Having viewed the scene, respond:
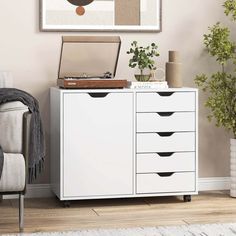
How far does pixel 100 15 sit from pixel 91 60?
1.03ft

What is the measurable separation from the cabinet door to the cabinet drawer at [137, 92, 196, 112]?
77mm

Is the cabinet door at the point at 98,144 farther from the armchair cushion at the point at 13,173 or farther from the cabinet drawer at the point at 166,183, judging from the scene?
the armchair cushion at the point at 13,173

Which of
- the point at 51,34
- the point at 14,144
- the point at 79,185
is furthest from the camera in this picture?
the point at 51,34

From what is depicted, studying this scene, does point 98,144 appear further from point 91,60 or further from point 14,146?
point 14,146

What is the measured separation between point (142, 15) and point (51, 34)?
63 centimetres

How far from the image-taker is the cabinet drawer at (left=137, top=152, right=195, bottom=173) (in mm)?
4496

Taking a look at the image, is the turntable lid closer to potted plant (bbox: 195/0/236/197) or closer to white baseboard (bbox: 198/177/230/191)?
potted plant (bbox: 195/0/236/197)

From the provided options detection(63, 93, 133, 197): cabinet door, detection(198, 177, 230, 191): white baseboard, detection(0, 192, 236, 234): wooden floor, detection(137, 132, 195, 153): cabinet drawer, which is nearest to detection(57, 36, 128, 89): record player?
detection(63, 93, 133, 197): cabinet door

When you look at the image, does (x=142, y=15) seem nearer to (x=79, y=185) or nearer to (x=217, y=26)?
(x=217, y=26)

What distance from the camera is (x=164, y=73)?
488 cm

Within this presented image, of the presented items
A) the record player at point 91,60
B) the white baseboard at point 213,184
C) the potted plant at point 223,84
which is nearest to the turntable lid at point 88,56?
the record player at point 91,60

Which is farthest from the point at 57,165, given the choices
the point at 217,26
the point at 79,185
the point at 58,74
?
the point at 217,26

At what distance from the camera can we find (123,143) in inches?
175

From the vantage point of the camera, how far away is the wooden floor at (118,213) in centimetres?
399
